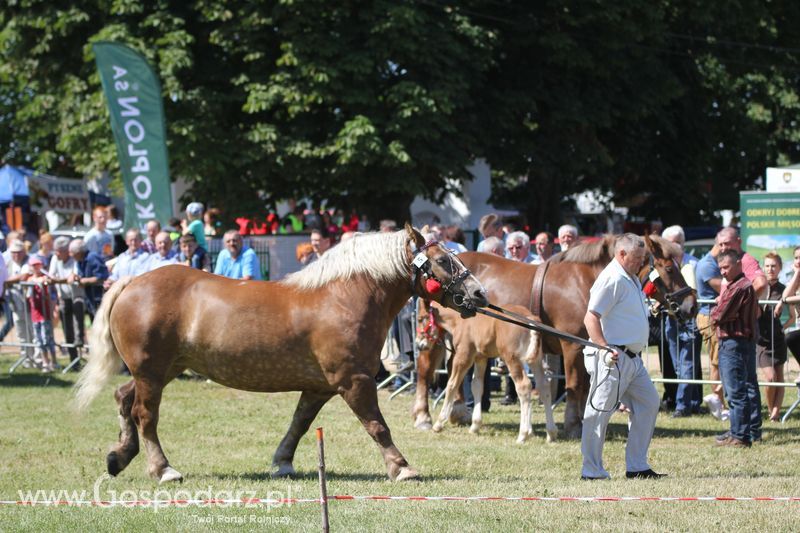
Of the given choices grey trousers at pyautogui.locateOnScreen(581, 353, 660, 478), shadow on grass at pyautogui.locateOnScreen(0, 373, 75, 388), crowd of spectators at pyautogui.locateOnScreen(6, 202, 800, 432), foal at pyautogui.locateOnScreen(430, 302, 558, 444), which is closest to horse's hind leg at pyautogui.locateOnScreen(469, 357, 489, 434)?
foal at pyautogui.locateOnScreen(430, 302, 558, 444)

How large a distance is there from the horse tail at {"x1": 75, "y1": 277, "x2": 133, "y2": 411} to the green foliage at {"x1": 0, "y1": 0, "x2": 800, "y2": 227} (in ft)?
45.2

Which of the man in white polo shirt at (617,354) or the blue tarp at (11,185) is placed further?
the blue tarp at (11,185)

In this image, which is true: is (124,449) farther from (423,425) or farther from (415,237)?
(423,425)

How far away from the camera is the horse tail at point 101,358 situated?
8.68 metres

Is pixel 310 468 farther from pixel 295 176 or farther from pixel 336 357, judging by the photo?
pixel 295 176

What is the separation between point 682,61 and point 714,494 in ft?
77.1

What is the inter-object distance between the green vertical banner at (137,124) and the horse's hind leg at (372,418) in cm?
1195

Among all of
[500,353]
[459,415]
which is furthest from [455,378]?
[459,415]

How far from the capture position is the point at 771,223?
1933 centimetres

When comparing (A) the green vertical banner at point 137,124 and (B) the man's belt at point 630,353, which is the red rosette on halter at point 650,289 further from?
(A) the green vertical banner at point 137,124

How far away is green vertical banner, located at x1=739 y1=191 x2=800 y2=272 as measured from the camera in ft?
62.9

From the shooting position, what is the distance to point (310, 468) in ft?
30.3

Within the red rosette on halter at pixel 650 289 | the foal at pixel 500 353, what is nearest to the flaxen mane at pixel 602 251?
the red rosette on halter at pixel 650 289

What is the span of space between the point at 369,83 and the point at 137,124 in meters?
5.55
